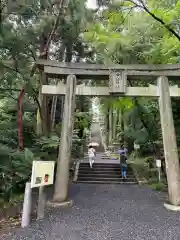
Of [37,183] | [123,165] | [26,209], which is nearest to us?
[26,209]

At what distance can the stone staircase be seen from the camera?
1074 cm

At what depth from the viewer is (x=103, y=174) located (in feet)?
38.0

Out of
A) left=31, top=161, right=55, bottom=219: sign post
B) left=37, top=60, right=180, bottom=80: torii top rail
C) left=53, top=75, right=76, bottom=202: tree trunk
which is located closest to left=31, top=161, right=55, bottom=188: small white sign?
left=31, top=161, right=55, bottom=219: sign post

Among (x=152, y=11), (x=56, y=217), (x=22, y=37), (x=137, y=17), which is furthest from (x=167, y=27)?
(x=56, y=217)

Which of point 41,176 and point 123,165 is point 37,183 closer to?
point 41,176

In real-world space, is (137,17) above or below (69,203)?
above

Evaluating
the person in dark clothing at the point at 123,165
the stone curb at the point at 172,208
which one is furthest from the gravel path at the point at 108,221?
the person in dark clothing at the point at 123,165

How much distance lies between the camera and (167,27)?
7.30m

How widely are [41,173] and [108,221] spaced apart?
6.60 feet

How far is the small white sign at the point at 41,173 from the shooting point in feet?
16.4

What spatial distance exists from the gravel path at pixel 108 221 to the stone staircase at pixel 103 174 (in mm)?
2642

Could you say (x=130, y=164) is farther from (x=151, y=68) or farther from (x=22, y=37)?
(x=22, y=37)

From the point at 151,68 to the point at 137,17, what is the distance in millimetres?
3258

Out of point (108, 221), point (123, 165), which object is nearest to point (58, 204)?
point (108, 221)
